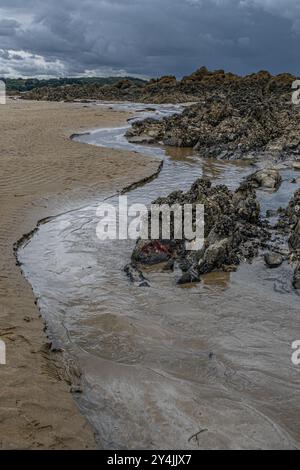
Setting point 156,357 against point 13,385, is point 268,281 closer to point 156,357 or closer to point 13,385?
point 156,357

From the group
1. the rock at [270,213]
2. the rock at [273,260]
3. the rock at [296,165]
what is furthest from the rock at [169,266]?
the rock at [296,165]

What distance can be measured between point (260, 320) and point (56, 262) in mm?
3735

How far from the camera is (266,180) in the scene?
1337 centimetres

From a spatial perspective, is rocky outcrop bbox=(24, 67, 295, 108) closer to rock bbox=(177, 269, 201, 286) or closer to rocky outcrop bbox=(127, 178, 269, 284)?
rocky outcrop bbox=(127, 178, 269, 284)

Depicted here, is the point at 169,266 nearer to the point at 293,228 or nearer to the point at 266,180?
the point at 293,228

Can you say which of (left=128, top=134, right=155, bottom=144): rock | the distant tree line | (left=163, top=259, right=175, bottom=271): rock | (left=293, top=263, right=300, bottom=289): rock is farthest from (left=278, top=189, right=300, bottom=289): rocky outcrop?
the distant tree line

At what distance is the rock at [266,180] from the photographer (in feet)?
43.4

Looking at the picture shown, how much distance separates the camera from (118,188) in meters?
13.1

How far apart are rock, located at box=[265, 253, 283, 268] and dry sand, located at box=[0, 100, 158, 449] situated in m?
3.96

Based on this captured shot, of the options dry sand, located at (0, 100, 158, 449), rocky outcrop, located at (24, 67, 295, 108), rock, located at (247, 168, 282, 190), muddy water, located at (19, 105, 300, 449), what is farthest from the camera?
rocky outcrop, located at (24, 67, 295, 108)

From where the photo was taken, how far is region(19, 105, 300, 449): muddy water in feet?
13.7

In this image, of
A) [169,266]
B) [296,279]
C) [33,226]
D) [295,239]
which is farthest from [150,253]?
[33,226]

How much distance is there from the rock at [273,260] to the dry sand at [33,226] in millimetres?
3965
